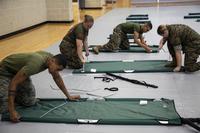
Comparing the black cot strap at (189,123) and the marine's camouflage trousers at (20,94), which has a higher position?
the marine's camouflage trousers at (20,94)

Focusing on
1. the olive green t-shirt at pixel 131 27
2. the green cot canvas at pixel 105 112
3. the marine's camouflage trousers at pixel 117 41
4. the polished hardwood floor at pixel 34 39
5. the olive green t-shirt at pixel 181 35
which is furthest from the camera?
the polished hardwood floor at pixel 34 39

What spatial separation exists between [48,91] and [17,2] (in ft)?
18.7

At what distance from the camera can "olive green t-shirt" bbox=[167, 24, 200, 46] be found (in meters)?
4.59

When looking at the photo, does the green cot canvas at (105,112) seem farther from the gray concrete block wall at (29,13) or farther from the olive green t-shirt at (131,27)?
the gray concrete block wall at (29,13)

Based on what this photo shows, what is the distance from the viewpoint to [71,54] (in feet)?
17.0

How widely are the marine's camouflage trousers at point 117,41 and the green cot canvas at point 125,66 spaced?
0.78 meters

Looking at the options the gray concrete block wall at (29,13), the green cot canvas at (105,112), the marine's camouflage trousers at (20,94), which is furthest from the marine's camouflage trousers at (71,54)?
the gray concrete block wall at (29,13)

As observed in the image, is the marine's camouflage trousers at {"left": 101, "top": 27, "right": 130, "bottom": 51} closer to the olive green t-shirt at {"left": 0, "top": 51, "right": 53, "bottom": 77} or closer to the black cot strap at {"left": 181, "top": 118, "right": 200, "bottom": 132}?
the olive green t-shirt at {"left": 0, "top": 51, "right": 53, "bottom": 77}

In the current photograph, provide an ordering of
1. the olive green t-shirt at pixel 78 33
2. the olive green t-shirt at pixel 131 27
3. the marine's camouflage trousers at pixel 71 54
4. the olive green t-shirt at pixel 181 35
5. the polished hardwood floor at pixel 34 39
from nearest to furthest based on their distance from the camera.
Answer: the olive green t-shirt at pixel 181 35, the olive green t-shirt at pixel 78 33, the marine's camouflage trousers at pixel 71 54, the olive green t-shirt at pixel 131 27, the polished hardwood floor at pixel 34 39

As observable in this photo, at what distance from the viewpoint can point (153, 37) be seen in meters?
7.67

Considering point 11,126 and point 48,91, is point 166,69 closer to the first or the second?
point 48,91

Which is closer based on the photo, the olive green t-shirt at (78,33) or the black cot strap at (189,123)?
the black cot strap at (189,123)

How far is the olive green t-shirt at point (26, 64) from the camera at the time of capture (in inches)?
119

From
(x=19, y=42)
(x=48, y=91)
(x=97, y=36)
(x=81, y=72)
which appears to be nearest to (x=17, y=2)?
(x=19, y=42)
